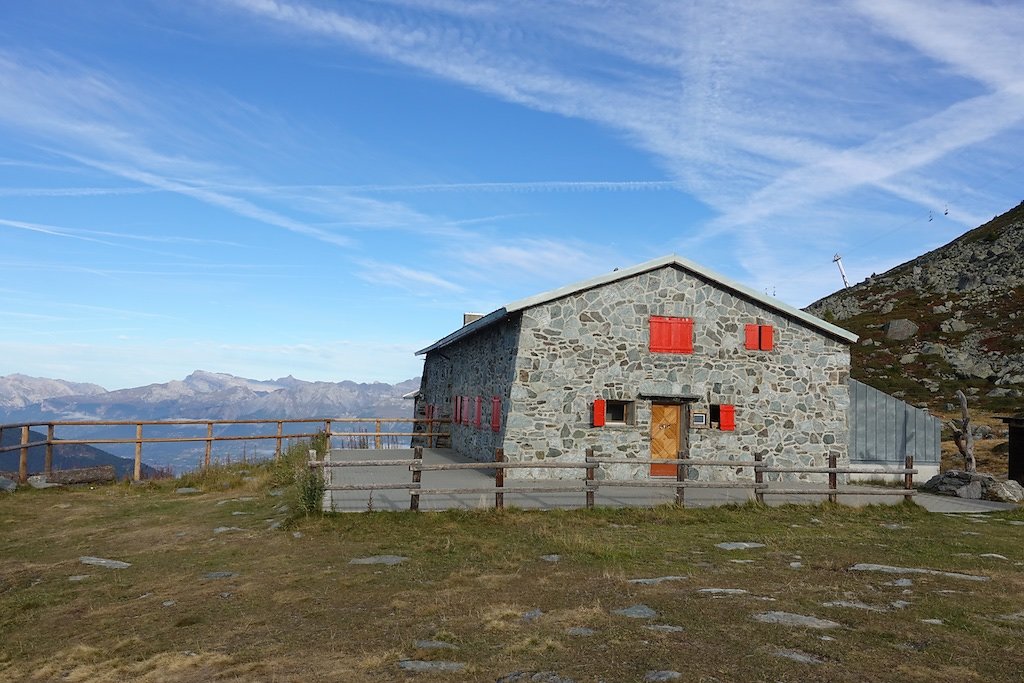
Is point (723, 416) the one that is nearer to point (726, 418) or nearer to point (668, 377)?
point (726, 418)

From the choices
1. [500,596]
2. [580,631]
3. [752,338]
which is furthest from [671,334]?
[580,631]

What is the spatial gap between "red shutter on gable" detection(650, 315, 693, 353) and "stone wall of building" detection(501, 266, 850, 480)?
151mm

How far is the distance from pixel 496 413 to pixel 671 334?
16.2 ft

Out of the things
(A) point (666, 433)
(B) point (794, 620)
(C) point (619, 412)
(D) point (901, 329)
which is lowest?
(B) point (794, 620)

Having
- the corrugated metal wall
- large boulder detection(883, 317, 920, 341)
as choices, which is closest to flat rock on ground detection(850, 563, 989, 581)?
the corrugated metal wall

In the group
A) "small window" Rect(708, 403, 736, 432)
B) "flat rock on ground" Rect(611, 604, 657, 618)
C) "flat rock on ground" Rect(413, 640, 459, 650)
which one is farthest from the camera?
"small window" Rect(708, 403, 736, 432)

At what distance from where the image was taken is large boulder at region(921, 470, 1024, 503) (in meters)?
16.8

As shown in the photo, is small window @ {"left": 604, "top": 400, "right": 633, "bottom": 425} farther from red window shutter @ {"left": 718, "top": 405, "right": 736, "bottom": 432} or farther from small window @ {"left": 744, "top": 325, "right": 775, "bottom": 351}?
small window @ {"left": 744, "top": 325, "right": 775, "bottom": 351}

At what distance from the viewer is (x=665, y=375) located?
18.8 meters

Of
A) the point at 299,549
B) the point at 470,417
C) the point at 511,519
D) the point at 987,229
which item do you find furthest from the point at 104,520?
the point at 987,229

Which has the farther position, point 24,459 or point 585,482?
point 24,459

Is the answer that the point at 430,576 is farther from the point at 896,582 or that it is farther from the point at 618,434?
the point at 618,434

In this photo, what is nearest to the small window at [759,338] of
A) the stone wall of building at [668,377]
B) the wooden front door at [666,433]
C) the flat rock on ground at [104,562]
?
the stone wall of building at [668,377]

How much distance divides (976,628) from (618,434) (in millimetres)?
11796
